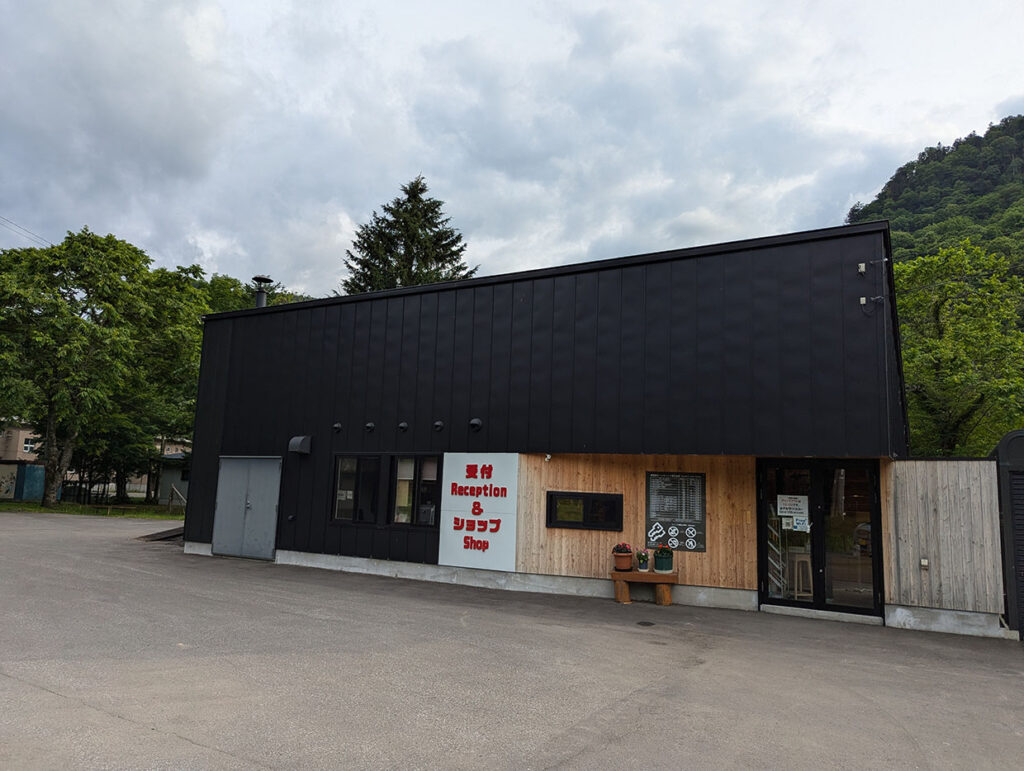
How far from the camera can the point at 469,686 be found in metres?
5.33

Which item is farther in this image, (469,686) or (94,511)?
(94,511)

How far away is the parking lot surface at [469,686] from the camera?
156 inches

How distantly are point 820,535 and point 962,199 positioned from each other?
46.1 meters

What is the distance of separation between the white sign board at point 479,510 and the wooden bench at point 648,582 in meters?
1.99

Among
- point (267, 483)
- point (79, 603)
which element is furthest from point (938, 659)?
point (267, 483)

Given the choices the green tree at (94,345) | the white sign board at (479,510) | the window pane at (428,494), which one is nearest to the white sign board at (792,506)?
the white sign board at (479,510)

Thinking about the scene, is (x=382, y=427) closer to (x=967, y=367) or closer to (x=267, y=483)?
(x=267, y=483)

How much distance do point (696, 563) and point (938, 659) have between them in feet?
11.4

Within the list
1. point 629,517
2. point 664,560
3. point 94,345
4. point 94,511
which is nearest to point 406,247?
point 94,345

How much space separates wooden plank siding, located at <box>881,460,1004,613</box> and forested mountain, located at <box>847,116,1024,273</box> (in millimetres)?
19766

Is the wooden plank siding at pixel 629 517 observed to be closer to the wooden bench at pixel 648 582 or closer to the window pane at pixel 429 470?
the wooden bench at pixel 648 582

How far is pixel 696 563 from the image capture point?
392 inches

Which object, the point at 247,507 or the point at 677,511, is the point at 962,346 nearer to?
the point at 677,511

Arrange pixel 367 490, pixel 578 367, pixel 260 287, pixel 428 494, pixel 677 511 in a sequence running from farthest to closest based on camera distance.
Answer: pixel 260 287 < pixel 367 490 < pixel 428 494 < pixel 578 367 < pixel 677 511
